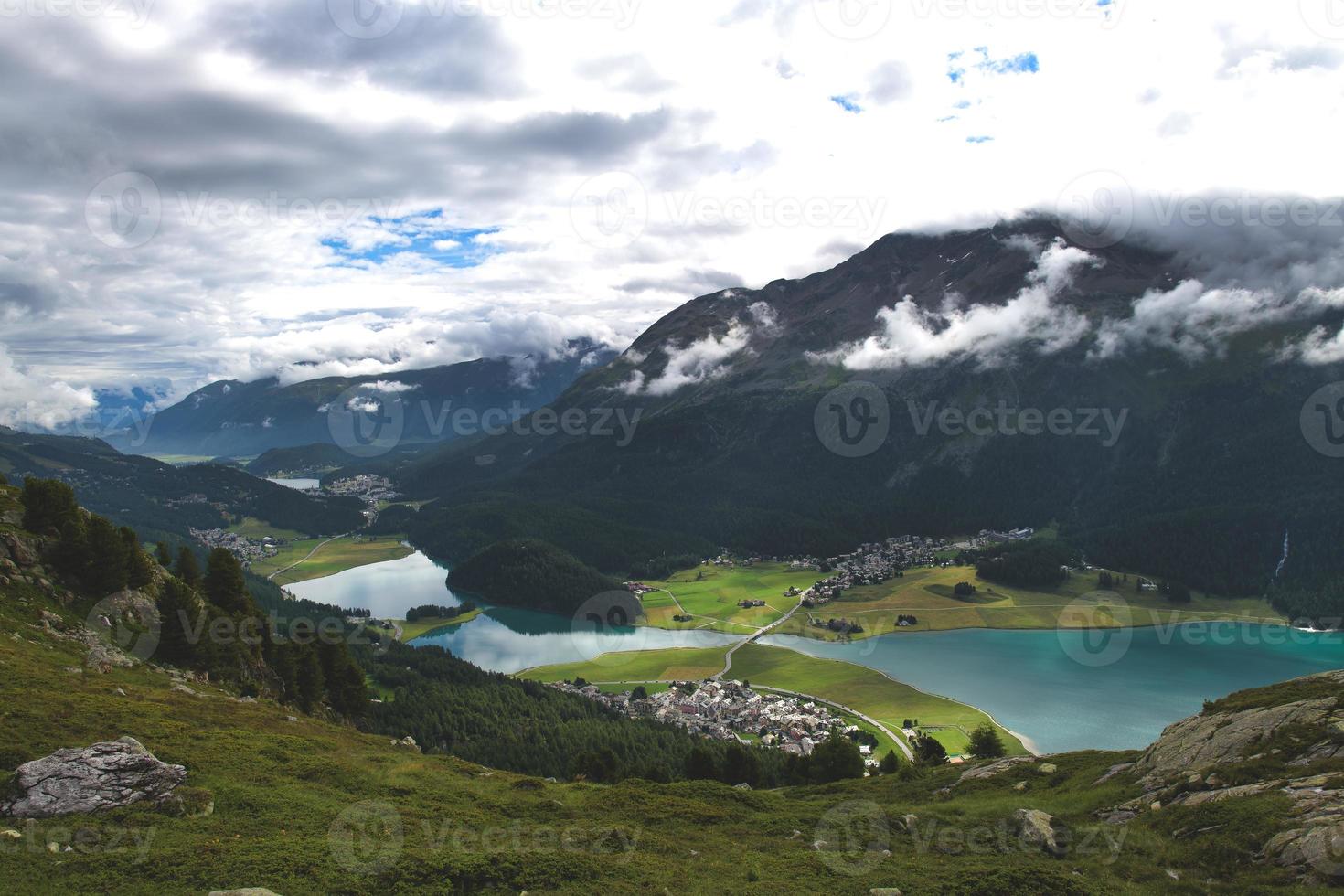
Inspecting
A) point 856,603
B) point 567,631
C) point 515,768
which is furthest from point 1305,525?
point 515,768

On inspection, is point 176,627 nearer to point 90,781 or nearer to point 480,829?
point 90,781

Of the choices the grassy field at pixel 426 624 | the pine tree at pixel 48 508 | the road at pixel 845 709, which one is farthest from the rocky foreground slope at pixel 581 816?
the grassy field at pixel 426 624

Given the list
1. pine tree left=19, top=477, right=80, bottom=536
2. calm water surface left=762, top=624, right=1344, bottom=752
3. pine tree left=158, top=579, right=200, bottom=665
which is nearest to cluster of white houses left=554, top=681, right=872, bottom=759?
calm water surface left=762, top=624, right=1344, bottom=752

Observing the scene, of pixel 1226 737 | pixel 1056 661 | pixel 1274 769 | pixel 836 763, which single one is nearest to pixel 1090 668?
pixel 1056 661

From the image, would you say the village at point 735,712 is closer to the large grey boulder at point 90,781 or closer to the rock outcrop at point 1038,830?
the rock outcrop at point 1038,830

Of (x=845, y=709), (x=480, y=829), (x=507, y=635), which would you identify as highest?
(x=480, y=829)

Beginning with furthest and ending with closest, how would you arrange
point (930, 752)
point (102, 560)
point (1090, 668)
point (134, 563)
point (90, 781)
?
point (1090, 668)
point (930, 752)
point (134, 563)
point (102, 560)
point (90, 781)
